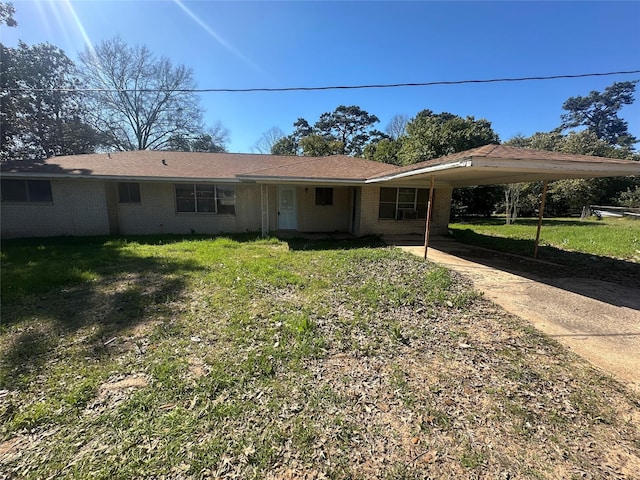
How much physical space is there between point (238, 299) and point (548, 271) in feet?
23.8

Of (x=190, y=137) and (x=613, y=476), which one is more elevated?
(x=190, y=137)

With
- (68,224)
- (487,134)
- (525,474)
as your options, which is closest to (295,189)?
(68,224)

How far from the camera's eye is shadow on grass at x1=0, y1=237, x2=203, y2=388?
3.43 meters

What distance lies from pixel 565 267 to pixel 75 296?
10933mm

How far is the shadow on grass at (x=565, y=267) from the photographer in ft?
18.0

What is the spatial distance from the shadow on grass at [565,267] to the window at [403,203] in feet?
7.22

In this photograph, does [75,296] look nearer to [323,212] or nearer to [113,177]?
[113,177]

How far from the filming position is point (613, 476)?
1880mm

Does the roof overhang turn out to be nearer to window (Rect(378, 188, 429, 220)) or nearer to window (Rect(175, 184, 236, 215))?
window (Rect(175, 184, 236, 215))

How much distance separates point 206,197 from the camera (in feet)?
38.5

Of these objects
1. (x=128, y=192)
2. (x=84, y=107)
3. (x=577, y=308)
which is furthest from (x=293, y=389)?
(x=84, y=107)

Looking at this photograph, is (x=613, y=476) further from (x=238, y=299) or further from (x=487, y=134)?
(x=487, y=134)

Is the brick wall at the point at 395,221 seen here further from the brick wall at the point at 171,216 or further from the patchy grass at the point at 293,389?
the patchy grass at the point at 293,389

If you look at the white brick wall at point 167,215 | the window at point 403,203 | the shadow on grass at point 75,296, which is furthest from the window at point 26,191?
the window at point 403,203
